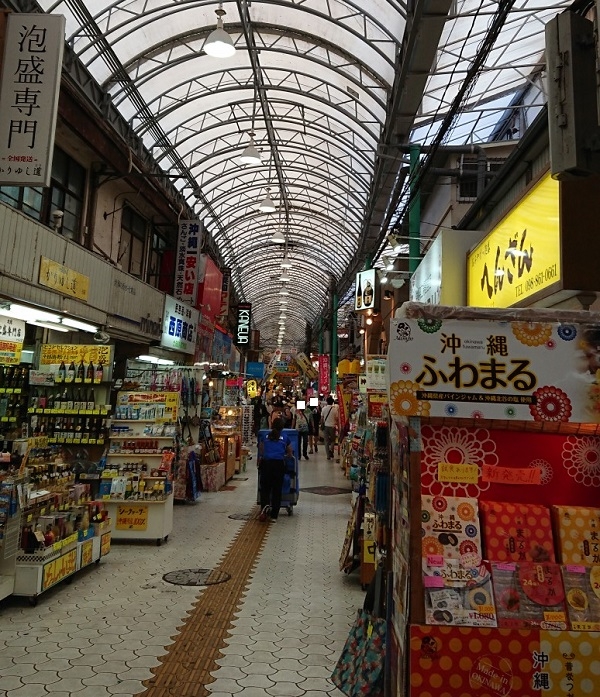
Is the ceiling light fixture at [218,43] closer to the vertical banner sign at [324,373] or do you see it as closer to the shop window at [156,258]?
the shop window at [156,258]

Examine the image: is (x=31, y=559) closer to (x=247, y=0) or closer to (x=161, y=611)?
(x=161, y=611)

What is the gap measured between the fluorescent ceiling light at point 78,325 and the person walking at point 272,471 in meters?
3.40

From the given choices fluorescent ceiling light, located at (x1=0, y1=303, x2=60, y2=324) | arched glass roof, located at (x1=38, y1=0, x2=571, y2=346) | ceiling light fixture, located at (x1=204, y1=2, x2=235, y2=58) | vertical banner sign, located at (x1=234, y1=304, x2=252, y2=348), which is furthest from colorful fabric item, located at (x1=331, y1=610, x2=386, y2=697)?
vertical banner sign, located at (x1=234, y1=304, x2=252, y2=348)

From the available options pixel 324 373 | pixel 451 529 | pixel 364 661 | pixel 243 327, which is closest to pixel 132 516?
pixel 364 661

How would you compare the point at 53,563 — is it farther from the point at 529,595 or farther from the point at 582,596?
the point at 582,596

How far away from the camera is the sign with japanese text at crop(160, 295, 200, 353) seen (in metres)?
11.6

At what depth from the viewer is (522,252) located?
4934 mm

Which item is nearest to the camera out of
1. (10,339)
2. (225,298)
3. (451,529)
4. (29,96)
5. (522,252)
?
(451,529)

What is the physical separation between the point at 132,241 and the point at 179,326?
125 inches

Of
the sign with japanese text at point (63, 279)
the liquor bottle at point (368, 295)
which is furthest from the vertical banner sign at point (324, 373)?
the sign with japanese text at point (63, 279)

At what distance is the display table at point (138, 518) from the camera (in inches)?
278

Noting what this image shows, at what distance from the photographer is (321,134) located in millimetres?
16297

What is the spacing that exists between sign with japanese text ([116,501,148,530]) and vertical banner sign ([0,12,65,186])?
4223 millimetres

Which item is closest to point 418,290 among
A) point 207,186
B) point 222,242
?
point 207,186
